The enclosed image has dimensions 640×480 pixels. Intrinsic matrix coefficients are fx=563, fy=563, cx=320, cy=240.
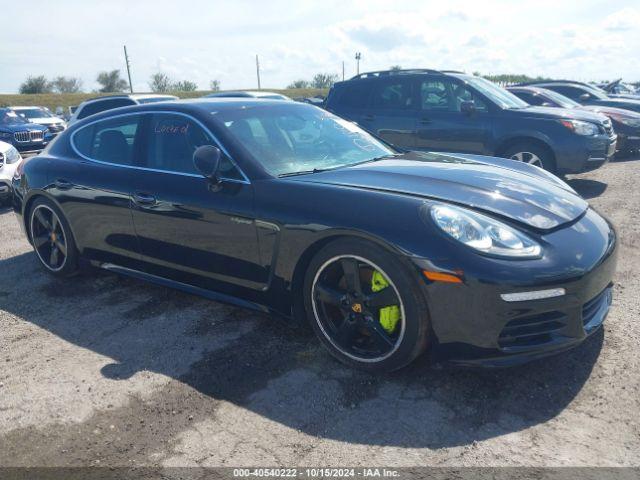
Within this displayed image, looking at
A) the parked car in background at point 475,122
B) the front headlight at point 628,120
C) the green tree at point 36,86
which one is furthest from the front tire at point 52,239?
the green tree at point 36,86

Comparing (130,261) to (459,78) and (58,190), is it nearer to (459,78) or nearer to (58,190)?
(58,190)

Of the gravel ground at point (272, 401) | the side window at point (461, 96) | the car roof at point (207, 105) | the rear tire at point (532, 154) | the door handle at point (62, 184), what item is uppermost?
the car roof at point (207, 105)

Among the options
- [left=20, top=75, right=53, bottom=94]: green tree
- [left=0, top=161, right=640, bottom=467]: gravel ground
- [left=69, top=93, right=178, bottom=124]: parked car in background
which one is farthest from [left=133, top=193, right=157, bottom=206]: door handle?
[left=20, top=75, right=53, bottom=94]: green tree

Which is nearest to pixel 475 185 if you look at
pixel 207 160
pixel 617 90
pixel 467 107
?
pixel 207 160

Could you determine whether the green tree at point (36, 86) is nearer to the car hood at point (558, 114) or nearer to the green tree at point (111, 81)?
the green tree at point (111, 81)

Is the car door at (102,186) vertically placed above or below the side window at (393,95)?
below

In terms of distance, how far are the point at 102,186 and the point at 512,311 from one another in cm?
315

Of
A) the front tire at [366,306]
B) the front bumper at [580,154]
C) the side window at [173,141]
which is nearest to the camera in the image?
the front tire at [366,306]

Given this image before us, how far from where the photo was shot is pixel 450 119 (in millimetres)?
8250

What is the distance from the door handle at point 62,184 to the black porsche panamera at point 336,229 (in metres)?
0.02

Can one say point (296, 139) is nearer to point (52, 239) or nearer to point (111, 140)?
point (111, 140)

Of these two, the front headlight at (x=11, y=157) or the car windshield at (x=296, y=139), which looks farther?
the front headlight at (x=11, y=157)

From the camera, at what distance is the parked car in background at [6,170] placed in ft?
26.9

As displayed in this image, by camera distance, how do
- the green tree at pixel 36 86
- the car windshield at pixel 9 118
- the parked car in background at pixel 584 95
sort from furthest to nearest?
the green tree at pixel 36 86 → the car windshield at pixel 9 118 → the parked car in background at pixel 584 95
